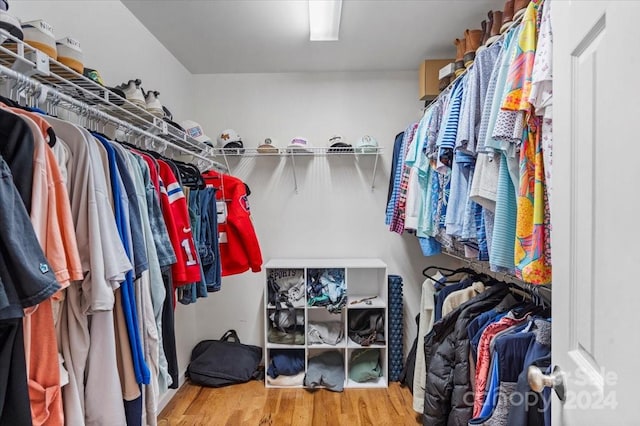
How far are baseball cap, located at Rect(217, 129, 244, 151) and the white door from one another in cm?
216

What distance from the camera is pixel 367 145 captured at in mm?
2512

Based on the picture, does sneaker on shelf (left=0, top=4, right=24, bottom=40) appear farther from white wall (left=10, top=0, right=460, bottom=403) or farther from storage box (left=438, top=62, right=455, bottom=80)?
storage box (left=438, top=62, right=455, bottom=80)

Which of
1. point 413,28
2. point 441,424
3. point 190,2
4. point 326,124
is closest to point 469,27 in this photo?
point 413,28

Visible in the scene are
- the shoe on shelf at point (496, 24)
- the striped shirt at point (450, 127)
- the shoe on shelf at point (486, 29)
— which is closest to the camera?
the striped shirt at point (450, 127)

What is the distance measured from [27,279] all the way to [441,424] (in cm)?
155

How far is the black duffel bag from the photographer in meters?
2.43

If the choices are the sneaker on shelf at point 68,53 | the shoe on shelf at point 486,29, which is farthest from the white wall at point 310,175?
the sneaker on shelf at point 68,53

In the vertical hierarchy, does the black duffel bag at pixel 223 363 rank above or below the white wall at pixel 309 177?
below

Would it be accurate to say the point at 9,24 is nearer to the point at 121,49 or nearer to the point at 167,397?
the point at 121,49

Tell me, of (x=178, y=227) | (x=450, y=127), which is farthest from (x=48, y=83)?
(x=450, y=127)

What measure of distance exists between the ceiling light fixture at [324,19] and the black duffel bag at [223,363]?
7.53ft

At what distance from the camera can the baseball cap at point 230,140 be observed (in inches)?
101

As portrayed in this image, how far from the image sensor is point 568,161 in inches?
26.2

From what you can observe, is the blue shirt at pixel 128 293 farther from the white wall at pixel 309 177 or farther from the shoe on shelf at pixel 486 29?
the shoe on shelf at pixel 486 29
